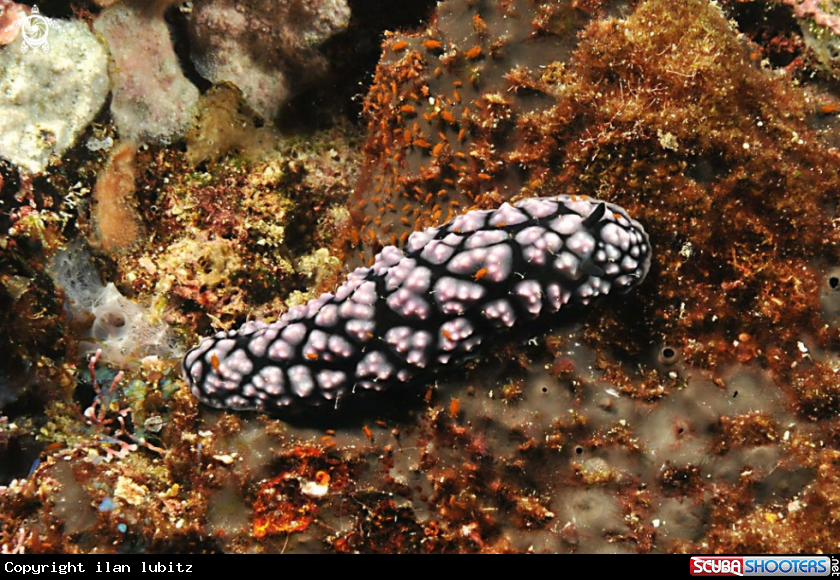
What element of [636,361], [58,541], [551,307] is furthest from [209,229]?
[636,361]

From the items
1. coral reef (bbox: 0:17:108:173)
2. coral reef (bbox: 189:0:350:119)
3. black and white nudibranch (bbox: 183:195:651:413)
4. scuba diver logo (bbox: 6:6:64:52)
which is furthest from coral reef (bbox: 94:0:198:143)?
black and white nudibranch (bbox: 183:195:651:413)

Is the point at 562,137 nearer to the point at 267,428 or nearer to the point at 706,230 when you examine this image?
the point at 706,230

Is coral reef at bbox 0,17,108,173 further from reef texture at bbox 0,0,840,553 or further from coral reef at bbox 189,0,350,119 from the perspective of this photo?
coral reef at bbox 189,0,350,119

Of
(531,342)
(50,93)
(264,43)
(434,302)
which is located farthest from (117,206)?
(531,342)

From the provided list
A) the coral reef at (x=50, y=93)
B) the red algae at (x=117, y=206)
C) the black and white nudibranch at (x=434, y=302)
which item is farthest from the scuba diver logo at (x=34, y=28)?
the black and white nudibranch at (x=434, y=302)

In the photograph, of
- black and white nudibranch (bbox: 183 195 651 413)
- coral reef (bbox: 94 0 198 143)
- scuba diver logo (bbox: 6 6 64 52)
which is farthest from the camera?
coral reef (bbox: 94 0 198 143)

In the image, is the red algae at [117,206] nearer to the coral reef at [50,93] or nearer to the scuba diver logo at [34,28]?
the coral reef at [50,93]
